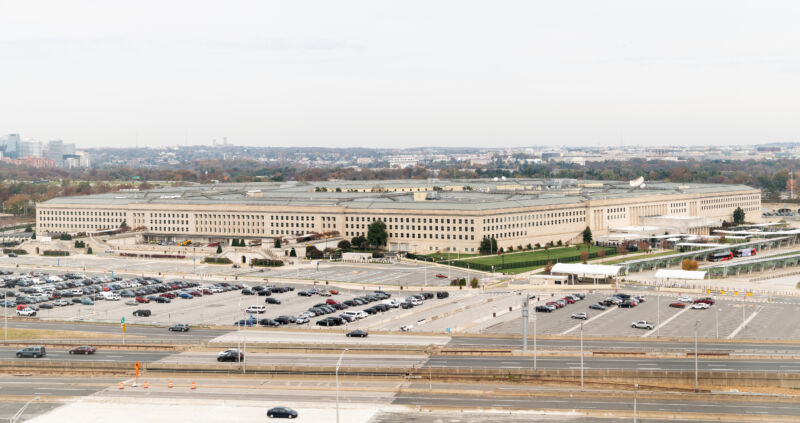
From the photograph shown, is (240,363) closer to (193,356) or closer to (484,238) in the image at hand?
(193,356)

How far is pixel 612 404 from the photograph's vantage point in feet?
162

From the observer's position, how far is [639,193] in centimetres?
15725

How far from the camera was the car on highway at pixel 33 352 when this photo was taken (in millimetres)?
62594

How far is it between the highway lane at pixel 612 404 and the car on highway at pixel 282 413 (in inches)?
221

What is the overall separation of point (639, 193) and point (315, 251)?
6378 centimetres

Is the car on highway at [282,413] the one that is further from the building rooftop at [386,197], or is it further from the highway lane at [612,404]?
the building rooftop at [386,197]

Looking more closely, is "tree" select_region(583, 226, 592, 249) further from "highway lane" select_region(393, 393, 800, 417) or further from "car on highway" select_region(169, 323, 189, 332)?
"highway lane" select_region(393, 393, 800, 417)

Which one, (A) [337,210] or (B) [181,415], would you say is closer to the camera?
(B) [181,415]

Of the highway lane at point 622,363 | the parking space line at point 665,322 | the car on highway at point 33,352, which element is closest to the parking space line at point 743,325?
the parking space line at point 665,322

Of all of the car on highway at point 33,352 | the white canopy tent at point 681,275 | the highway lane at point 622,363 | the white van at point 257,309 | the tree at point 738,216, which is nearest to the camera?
the highway lane at point 622,363

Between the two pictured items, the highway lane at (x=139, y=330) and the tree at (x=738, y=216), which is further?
the tree at (x=738, y=216)

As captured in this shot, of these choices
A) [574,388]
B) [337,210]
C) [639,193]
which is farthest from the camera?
[639,193]

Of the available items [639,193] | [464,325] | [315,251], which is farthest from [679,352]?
[639,193]

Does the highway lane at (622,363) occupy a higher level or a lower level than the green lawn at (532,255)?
lower
